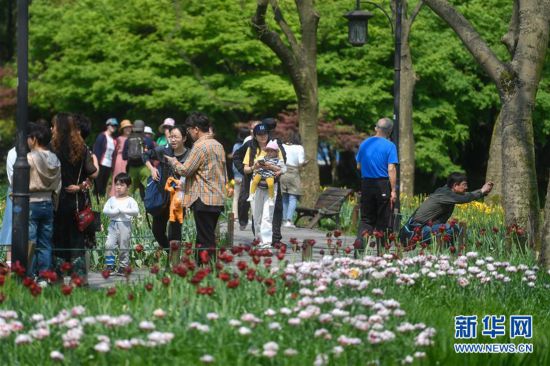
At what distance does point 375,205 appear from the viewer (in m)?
14.8

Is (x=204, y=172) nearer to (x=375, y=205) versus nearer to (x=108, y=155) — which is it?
(x=375, y=205)

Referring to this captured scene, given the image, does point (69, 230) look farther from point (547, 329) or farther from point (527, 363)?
point (527, 363)

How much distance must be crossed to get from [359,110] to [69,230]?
1020 inches

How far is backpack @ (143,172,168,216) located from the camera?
1388cm

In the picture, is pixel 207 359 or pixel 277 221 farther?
pixel 277 221

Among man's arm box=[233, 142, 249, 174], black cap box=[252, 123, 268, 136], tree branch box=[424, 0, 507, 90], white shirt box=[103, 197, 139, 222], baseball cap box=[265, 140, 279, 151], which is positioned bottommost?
white shirt box=[103, 197, 139, 222]

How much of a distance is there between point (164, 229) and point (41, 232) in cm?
278

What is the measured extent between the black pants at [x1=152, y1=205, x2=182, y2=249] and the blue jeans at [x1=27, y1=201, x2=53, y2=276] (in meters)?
2.43

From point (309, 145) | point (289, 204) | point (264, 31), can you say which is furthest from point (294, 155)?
point (309, 145)

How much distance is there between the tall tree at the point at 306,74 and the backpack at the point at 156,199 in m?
8.17

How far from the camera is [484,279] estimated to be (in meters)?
10.6

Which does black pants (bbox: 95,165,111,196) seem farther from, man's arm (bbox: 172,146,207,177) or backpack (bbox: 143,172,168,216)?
man's arm (bbox: 172,146,207,177)

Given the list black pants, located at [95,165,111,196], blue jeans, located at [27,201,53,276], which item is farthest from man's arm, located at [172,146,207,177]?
black pants, located at [95,165,111,196]

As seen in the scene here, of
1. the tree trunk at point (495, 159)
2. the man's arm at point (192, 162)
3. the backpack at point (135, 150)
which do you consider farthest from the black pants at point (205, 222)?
the tree trunk at point (495, 159)
